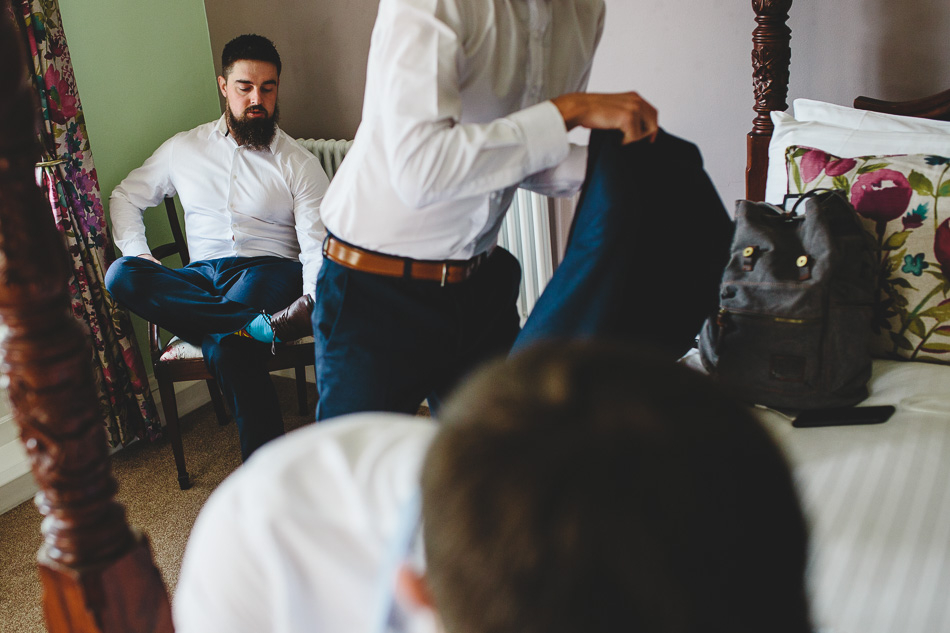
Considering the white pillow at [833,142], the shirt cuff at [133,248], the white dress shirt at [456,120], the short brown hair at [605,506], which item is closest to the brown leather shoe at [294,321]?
the shirt cuff at [133,248]

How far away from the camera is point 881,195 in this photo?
1.48m

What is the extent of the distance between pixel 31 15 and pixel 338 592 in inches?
88.4

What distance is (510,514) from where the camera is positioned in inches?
13.9

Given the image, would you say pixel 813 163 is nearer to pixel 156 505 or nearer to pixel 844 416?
pixel 844 416

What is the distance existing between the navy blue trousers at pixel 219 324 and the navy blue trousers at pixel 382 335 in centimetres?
92

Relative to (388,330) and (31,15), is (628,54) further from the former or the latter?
(31,15)

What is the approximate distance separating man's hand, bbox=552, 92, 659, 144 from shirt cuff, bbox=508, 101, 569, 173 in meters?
0.02

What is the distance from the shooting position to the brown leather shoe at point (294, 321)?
215cm

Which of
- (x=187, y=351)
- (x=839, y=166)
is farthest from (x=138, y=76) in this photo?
(x=839, y=166)

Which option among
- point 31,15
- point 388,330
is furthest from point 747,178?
point 31,15

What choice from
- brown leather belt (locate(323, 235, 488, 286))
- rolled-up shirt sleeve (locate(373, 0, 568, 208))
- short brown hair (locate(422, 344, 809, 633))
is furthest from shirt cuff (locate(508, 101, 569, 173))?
short brown hair (locate(422, 344, 809, 633))

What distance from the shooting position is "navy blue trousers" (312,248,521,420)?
1.32 meters

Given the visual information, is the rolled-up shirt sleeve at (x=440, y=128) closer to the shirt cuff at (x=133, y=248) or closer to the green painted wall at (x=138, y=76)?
the shirt cuff at (x=133, y=248)

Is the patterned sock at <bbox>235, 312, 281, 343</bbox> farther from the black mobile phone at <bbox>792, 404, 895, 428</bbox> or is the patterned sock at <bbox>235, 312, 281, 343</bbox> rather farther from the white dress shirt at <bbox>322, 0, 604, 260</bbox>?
the black mobile phone at <bbox>792, 404, 895, 428</bbox>
